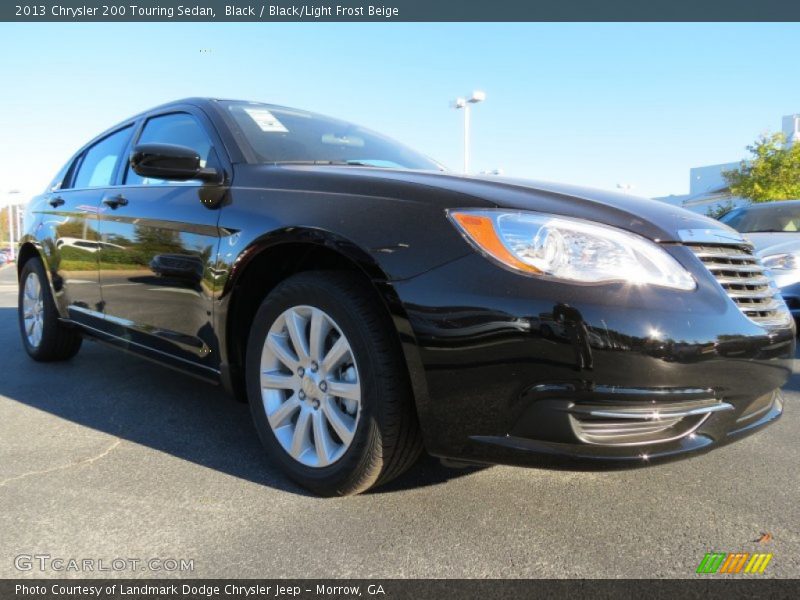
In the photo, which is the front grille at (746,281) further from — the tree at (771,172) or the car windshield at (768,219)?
the tree at (771,172)

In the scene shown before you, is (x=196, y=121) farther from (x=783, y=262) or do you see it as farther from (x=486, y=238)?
(x=783, y=262)

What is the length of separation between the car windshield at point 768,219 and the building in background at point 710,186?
26.9 meters

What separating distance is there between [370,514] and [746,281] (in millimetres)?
1490

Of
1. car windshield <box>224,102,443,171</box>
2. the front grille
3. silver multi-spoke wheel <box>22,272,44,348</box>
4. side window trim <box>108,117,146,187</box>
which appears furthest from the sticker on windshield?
silver multi-spoke wheel <box>22,272,44,348</box>

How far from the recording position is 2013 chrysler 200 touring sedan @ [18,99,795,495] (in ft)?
5.50

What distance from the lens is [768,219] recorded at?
6809 mm

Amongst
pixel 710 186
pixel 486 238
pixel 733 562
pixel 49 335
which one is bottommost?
pixel 733 562

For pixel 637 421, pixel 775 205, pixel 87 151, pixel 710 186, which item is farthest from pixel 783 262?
Answer: pixel 710 186

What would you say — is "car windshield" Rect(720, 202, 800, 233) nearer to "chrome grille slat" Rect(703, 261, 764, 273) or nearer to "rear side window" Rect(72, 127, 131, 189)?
"chrome grille slat" Rect(703, 261, 764, 273)

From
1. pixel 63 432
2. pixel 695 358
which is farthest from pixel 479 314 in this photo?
pixel 63 432

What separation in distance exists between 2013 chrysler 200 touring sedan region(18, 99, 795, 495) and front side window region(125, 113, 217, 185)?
11 cm

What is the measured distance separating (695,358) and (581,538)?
2.18 feet

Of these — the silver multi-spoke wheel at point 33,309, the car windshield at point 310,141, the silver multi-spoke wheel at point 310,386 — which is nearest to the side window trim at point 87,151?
the silver multi-spoke wheel at point 33,309

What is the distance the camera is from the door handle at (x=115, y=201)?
3.17 meters
